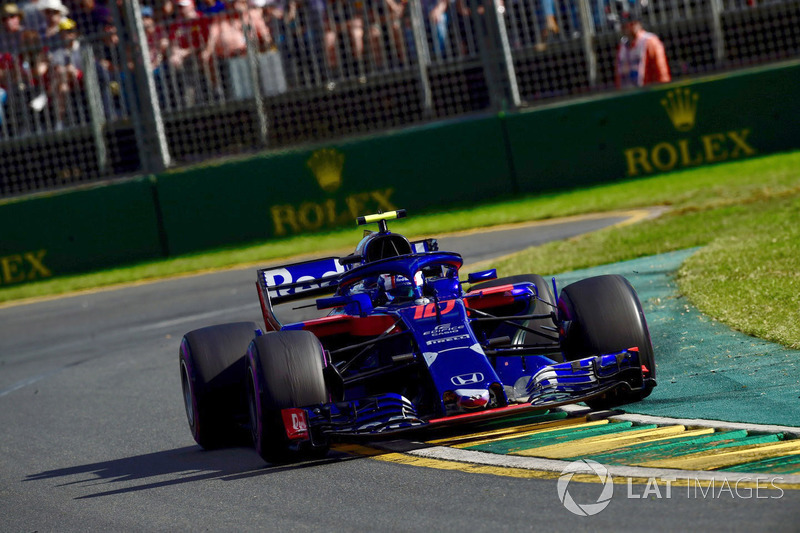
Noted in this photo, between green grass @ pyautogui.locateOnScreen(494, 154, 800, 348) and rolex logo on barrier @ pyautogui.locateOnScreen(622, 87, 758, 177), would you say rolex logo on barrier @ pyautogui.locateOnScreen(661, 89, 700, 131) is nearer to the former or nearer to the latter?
rolex logo on barrier @ pyautogui.locateOnScreen(622, 87, 758, 177)

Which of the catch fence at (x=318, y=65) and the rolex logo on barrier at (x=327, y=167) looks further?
the rolex logo on barrier at (x=327, y=167)

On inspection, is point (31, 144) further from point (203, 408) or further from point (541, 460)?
point (541, 460)

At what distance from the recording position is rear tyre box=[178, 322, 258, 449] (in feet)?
21.8

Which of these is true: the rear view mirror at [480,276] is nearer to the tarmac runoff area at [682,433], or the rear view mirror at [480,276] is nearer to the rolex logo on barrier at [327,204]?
the tarmac runoff area at [682,433]

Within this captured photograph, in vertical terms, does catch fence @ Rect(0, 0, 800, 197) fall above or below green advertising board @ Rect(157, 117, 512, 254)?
above

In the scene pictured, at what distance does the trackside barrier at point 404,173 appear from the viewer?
55.3 feet

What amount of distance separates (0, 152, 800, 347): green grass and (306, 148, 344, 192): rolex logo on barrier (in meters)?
0.81

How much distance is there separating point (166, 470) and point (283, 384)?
105cm

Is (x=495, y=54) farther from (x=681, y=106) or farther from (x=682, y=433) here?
(x=682, y=433)

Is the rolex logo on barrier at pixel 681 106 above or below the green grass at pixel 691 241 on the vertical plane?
above

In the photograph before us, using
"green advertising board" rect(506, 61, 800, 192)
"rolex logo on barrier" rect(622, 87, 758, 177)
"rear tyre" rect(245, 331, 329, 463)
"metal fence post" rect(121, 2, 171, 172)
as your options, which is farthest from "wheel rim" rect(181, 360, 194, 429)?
"rolex logo on barrier" rect(622, 87, 758, 177)

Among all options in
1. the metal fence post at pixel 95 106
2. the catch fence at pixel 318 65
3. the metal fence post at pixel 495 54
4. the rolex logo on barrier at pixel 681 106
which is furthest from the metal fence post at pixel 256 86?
the rolex logo on barrier at pixel 681 106

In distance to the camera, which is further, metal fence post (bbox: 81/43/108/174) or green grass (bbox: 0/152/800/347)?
metal fence post (bbox: 81/43/108/174)

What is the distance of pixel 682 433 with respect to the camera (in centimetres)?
526
